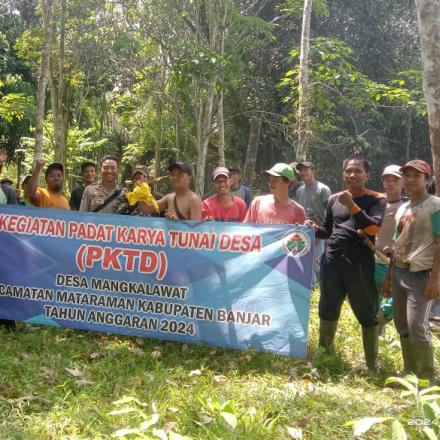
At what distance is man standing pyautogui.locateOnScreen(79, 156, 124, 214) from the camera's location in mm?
5316

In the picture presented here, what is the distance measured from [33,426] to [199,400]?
1.08m

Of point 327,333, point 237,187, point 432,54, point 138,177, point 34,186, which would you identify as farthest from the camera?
point 237,187

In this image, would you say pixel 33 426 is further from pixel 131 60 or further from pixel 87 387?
pixel 131 60

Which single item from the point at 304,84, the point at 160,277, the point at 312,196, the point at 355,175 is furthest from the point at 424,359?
the point at 304,84

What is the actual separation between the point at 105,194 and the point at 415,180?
3.23m

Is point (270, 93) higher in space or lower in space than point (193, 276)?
higher

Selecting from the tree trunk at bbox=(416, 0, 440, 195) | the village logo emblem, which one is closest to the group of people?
the village logo emblem

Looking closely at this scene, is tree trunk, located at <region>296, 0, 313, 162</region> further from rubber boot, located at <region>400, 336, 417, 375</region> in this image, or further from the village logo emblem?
rubber boot, located at <region>400, 336, 417, 375</region>

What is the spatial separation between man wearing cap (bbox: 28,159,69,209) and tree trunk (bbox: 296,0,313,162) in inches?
206

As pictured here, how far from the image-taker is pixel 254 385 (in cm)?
391

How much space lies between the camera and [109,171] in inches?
216

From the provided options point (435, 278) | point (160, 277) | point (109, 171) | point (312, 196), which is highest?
point (109, 171)

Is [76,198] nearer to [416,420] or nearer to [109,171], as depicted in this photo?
[109,171]

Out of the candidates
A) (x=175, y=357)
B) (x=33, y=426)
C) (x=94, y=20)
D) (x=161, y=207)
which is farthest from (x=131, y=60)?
(x=33, y=426)
